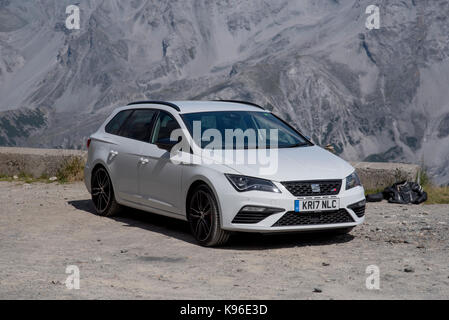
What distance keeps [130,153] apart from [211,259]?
249 centimetres

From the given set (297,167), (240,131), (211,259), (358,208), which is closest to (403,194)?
(358,208)

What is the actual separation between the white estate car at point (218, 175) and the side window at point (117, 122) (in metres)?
0.02

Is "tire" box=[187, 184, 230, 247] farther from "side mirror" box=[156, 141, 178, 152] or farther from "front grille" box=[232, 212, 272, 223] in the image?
"side mirror" box=[156, 141, 178, 152]

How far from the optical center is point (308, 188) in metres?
7.18

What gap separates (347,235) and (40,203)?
5225 mm

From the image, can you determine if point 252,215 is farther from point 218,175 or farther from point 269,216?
point 218,175

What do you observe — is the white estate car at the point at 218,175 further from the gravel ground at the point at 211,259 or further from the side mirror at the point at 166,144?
the gravel ground at the point at 211,259

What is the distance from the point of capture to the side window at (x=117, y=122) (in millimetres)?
9615

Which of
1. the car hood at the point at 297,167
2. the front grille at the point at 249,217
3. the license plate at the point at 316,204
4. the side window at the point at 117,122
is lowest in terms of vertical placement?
the front grille at the point at 249,217

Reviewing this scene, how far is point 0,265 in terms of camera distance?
6641 mm

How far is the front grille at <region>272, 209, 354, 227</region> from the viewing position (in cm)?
714

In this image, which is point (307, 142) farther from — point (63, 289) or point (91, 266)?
point (63, 289)

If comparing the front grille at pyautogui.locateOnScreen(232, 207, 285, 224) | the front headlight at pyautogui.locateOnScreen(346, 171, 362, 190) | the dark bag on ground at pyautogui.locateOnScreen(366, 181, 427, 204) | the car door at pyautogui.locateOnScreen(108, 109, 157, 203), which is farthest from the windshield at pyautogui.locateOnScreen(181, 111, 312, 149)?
the dark bag on ground at pyautogui.locateOnScreen(366, 181, 427, 204)

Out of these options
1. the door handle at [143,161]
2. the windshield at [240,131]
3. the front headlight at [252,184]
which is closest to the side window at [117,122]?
the door handle at [143,161]
